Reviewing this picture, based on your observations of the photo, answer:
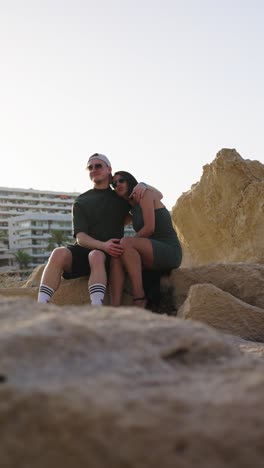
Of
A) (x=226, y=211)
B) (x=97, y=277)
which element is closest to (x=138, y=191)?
(x=97, y=277)

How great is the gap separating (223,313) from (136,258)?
93 centimetres

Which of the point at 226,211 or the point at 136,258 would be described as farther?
the point at 226,211

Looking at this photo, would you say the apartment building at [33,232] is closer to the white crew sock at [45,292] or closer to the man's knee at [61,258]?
the man's knee at [61,258]

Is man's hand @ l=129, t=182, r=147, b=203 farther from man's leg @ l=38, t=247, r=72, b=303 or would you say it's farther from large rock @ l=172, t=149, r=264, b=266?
large rock @ l=172, t=149, r=264, b=266

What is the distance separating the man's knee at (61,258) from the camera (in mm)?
4777

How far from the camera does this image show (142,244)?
4801 mm

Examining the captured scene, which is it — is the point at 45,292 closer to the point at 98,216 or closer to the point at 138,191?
the point at 98,216

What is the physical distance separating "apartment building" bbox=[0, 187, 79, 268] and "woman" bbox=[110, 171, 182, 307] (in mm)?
58457

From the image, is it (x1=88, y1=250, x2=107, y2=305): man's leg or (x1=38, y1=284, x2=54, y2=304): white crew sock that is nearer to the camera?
(x1=88, y1=250, x2=107, y2=305): man's leg

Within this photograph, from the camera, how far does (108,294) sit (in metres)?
5.20

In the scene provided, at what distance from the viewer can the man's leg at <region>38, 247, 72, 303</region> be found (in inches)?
185

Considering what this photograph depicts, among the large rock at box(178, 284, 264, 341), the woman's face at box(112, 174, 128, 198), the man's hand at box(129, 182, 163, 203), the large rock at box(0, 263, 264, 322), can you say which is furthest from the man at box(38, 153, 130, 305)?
the large rock at box(178, 284, 264, 341)

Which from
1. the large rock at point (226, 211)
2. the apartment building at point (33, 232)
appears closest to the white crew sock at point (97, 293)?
the large rock at point (226, 211)

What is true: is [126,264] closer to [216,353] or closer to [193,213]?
[216,353]
